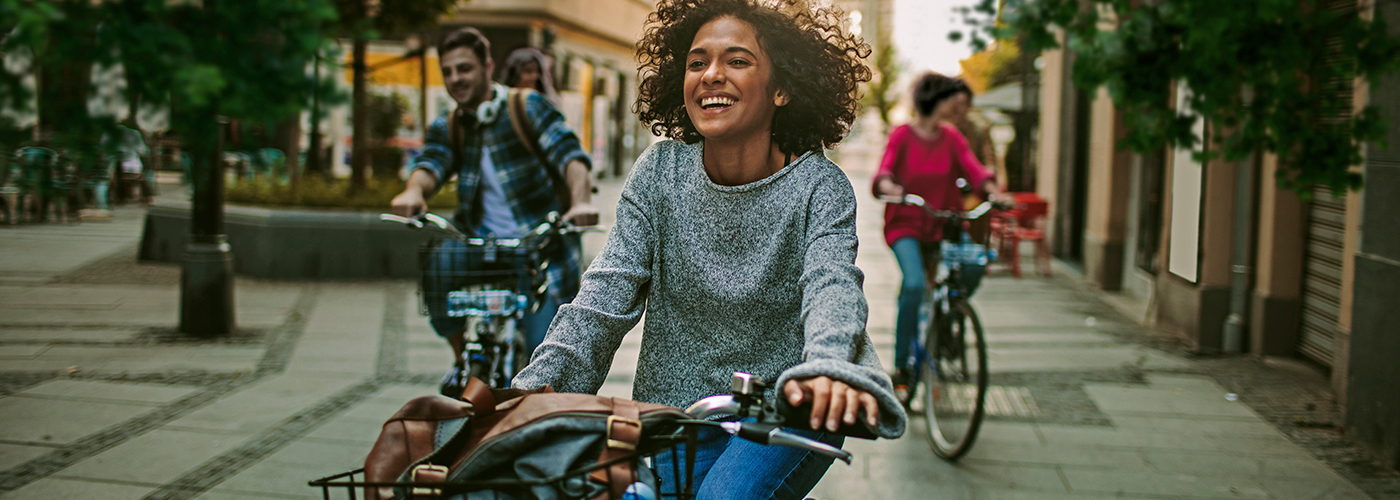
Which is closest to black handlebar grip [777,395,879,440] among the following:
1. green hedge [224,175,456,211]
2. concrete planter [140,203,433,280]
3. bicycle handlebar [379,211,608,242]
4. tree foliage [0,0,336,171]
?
tree foliage [0,0,336,171]

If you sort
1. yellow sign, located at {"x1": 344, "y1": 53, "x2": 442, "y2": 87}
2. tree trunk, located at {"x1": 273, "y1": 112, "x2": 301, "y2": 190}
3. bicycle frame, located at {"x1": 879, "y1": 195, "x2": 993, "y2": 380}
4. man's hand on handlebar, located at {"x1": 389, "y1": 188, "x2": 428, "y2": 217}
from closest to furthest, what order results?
1. man's hand on handlebar, located at {"x1": 389, "y1": 188, "x2": 428, "y2": 217}
2. bicycle frame, located at {"x1": 879, "y1": 195, "x2": 993, "y2": 380}
3. tree trunk, located at {"x1": 273, "y1": 112, "x2": 301, "y2": 190}
4. yellow sign, located at {"x1": 344, "y1": 53, "x2": 442, "y2": 87}

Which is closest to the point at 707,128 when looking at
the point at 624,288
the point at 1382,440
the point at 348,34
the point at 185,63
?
the point at 624,288

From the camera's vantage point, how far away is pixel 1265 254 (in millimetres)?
7496

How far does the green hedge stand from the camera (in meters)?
11.4

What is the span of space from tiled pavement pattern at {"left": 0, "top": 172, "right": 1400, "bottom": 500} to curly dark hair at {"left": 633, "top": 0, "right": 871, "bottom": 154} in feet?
8.05

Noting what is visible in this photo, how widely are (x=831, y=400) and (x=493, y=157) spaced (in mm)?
3315

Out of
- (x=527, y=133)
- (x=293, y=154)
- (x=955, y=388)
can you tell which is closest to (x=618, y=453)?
(x=527, y=133)

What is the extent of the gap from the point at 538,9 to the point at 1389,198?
66.1 feet

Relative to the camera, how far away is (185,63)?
3322mm

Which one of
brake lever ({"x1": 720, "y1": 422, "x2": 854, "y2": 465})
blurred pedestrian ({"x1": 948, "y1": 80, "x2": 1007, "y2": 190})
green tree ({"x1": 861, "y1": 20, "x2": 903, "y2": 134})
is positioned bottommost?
brake lever ({"x1": 720, "y1": 422, "x2": 854, "y2": 465})

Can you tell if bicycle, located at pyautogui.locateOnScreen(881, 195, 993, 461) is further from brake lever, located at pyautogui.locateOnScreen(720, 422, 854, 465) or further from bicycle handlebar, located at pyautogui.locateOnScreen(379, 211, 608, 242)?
brake lever, located at pyautogui.locateOnScreen(720, 422, 854, 465)

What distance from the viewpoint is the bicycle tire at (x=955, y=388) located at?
16.2ft

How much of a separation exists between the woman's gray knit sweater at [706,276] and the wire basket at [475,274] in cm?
186

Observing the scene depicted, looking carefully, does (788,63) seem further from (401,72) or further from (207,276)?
(401,72)
